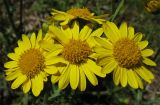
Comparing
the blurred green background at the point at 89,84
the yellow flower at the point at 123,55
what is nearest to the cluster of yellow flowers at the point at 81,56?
the yellow flower at the point at 123,55

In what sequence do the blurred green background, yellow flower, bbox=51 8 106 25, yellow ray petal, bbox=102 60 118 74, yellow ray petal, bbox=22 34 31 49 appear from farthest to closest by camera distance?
1. the blurred green background
2. yellow ray petal, bbox=22 34 31 49
3. yellow flower, bbox=51 8 106 25
4. yellow ray petal, bbox=102 60 118 74

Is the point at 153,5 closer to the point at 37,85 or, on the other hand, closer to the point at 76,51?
the point at 76,51

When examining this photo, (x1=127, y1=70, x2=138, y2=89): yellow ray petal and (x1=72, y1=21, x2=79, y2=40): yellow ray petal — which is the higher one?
(x1=72, y1=21, x2=79, y2=40): yellow ray petal

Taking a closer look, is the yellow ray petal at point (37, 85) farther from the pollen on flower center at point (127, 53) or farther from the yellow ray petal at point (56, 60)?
the pollen on flower center at point (127, 53)

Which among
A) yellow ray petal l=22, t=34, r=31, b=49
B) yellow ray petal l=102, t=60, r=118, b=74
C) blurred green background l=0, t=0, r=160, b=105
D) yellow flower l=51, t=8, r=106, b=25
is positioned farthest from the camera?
blurred green background l=0, t=0, r=160, b=105


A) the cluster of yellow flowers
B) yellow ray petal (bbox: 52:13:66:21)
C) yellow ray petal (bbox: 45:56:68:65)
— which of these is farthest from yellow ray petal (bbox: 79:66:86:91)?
yellow ray petal (bbox: 52:13:66:21)

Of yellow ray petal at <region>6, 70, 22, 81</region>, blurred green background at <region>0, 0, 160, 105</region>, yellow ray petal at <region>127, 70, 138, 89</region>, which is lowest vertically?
blurred green background at <region>0, 0, 160, 105</region>

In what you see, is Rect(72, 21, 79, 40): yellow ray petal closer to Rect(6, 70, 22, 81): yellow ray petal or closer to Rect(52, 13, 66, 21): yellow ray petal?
Rect(52, 13, 66, 21): yellow ray petal
